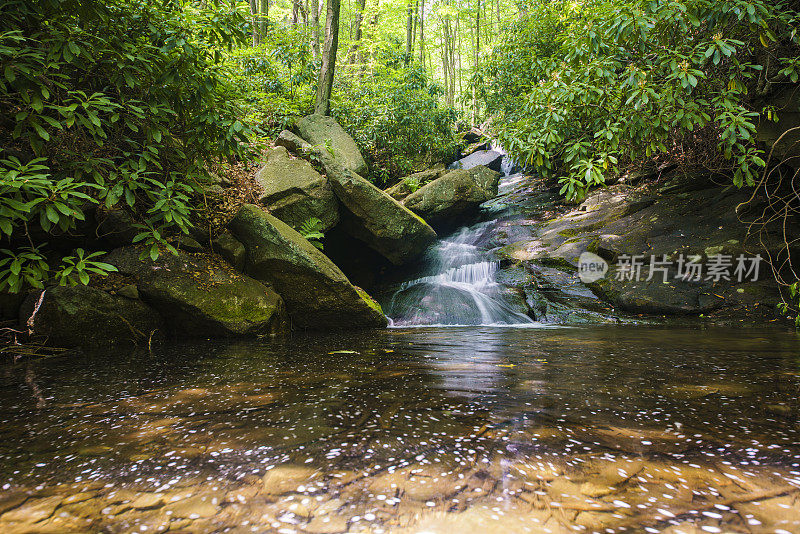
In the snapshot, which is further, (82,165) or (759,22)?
(759,22)

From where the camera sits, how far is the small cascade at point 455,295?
25.2ft

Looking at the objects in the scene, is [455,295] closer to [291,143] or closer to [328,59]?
[291,143]

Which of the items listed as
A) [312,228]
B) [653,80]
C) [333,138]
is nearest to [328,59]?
[333,138]

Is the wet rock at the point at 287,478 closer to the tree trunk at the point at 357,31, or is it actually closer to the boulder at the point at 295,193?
the boulder at the point at 295,193

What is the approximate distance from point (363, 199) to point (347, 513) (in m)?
6.94

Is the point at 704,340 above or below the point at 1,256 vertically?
below

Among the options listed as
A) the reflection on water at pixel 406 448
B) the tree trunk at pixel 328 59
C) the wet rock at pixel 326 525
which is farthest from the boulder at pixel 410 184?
the wet rock at pixel 326 525

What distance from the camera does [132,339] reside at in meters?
4.88

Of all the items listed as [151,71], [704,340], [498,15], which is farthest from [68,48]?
[498,15]

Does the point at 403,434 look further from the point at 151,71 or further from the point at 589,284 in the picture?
the point at 589,284

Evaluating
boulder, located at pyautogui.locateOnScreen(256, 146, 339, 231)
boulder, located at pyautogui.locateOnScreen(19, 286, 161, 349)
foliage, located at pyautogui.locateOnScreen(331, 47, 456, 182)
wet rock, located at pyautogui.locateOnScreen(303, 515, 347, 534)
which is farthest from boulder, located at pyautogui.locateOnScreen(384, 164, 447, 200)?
wet rock, located at pyautogui.locateOnScreen(303, 515, 347, 534)

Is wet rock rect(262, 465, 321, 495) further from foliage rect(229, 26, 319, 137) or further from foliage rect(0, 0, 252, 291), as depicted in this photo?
foliage rect(229, 26, 319, 137)

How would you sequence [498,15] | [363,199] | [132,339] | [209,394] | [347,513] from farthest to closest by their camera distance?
[498,15]
[363,199]
[132,339]
[209,394]
[347,513]

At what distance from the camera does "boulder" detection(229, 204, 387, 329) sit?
5.83 m
